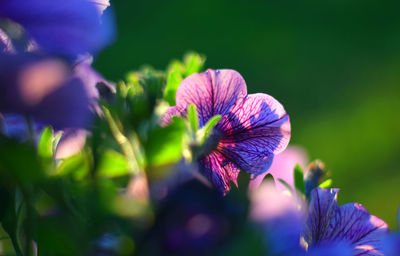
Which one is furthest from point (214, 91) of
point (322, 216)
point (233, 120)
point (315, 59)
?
point (315, 59)

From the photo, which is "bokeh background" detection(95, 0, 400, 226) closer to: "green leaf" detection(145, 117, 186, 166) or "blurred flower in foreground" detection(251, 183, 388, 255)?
"blurred flower in foreground" detection(251, 183, 388, 255)

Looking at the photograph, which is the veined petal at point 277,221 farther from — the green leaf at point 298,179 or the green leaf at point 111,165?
the green leaf at point 298,179

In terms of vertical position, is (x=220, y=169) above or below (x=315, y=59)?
above

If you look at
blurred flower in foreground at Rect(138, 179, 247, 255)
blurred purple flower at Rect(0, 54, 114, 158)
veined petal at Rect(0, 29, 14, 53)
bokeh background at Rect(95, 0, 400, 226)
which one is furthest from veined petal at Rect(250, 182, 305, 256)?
bokeh background at Rect(95, 0, 400, 226)

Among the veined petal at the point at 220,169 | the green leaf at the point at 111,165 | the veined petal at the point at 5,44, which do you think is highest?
the veined petal at the point at 5,44

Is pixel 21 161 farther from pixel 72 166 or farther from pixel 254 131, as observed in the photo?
pixel 254 131

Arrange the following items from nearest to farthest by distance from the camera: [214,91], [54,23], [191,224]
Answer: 1. [191,224]
2. [54,23]
3. [214,91]

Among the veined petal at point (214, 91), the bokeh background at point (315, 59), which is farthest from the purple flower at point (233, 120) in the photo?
the bokeh background at point (315, 59)

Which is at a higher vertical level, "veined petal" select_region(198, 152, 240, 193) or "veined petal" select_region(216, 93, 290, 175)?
"veined petal" select_region(216, 93, 290, 175)
